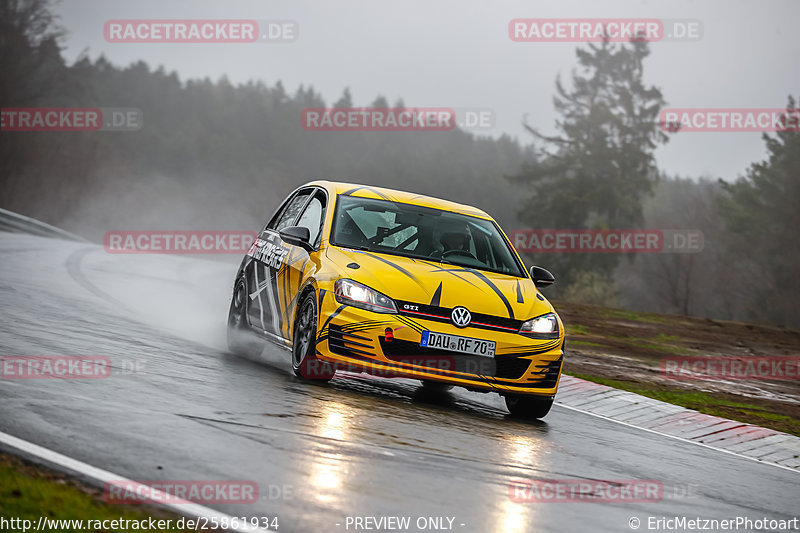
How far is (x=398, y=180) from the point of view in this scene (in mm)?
106625

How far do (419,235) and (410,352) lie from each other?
1.69 meters

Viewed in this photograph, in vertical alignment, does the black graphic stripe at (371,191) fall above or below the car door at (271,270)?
above

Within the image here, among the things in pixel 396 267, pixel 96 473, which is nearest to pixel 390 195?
pixel 396 267

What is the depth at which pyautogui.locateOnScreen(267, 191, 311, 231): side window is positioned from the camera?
10.6m

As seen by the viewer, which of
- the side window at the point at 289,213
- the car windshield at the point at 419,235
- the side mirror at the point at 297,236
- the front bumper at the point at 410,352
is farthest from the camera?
the side window at the point at 289,213

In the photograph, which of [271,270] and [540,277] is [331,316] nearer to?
[271,270]

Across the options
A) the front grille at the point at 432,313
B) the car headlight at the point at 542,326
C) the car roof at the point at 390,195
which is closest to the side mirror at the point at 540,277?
the car roof at the point at 390,195

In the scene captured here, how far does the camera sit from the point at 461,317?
8.08m

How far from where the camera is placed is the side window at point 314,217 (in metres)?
9.45

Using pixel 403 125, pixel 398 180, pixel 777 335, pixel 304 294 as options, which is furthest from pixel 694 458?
pixel 403 125

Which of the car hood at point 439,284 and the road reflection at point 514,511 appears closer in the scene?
the road reflection at point 514,511

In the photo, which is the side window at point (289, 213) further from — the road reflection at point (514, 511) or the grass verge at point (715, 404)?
the road reflection at point (514, 511)

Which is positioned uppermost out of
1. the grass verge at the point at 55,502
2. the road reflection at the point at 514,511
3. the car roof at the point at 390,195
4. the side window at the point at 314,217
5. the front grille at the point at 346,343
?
the car roof at the point at 390,195

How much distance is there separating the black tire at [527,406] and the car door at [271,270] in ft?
6.85
